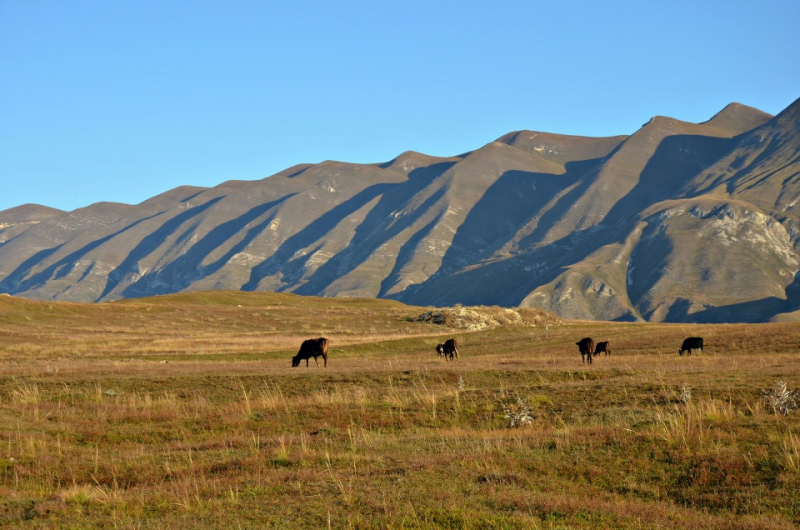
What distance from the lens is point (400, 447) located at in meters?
17.6

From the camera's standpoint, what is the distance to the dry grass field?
12344 mm

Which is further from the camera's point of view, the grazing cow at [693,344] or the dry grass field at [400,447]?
the grazing cow at [693,344]

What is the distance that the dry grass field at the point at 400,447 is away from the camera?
12344 mm

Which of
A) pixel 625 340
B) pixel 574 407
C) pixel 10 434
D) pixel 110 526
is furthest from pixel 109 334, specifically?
pixel 110 526

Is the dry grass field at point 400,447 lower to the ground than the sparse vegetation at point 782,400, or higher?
lower

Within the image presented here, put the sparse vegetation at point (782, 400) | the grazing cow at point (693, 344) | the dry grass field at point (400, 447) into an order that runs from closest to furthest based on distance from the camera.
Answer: the dry grass field at point (400, 447) < the sparse vegetation at point (782, 400) < the grazing cow at point (693, 344)

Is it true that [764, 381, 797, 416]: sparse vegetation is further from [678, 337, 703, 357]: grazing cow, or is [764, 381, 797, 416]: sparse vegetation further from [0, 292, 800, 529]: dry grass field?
[678, 337, 703, 357]: grazing cow

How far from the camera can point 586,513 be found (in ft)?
39.0

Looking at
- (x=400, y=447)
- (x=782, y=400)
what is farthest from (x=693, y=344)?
(x=400, y=447)

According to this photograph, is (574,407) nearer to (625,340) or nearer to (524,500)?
(524,500)

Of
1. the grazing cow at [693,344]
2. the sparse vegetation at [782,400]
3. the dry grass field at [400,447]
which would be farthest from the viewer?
the grazing cow at [693,344]

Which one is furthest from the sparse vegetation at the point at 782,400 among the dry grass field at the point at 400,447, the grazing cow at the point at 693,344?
the grazing cow at the point at 693,344

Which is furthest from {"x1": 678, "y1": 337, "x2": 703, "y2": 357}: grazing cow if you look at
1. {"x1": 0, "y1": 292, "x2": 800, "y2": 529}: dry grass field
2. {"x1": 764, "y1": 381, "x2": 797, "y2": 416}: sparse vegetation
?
{"x1": 764, "y1": 381, "x2": 797, "y2": 416}: sparse vegetation

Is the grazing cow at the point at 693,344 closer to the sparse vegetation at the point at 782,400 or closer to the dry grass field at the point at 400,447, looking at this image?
the dry grass field at the point at 400,447
